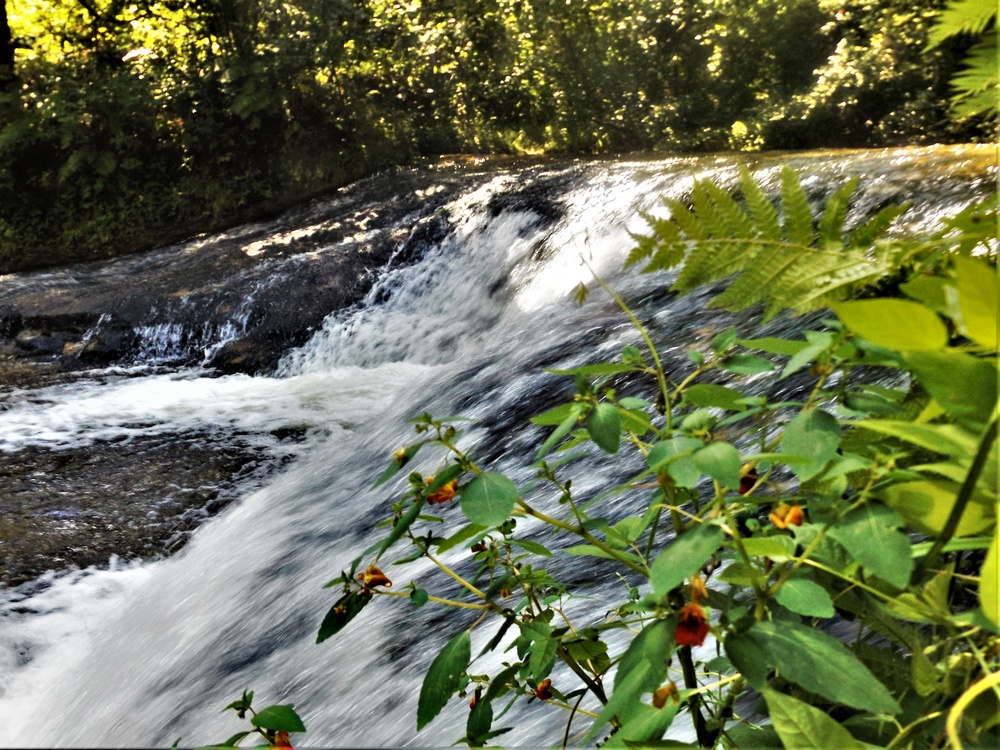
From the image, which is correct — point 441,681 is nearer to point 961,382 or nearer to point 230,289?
point 961,382

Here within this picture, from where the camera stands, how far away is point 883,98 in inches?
368

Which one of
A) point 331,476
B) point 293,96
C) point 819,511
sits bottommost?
point 331,476

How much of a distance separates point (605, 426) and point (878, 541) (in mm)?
269

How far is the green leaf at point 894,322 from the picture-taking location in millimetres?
562

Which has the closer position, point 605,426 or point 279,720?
point 605,426

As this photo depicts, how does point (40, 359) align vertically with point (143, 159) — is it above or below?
below

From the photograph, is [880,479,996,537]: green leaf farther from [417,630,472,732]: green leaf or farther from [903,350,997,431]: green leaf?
[417,630,472,732]: green leaf

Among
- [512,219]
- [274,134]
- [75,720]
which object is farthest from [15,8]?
[75,720]

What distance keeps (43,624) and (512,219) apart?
5697mm

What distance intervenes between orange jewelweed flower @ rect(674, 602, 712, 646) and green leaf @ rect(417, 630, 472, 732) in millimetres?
256

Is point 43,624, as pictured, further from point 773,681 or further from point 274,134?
point 274,134

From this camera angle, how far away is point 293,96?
1271cm

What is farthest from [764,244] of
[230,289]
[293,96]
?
[293,96]

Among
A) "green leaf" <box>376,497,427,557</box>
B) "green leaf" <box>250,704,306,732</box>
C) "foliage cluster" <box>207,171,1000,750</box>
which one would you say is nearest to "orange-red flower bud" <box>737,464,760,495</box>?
"foliage cluster" <box>207,171,1000,750</box>
